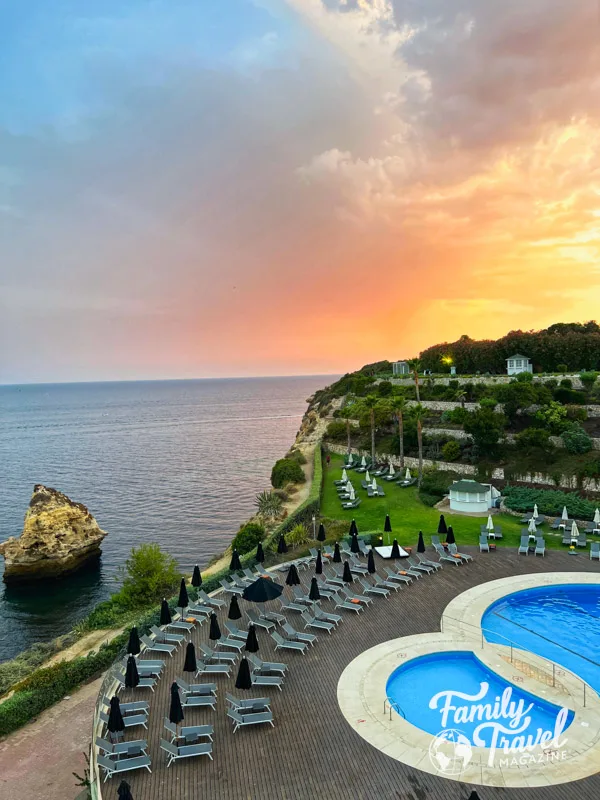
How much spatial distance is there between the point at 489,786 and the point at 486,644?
7196 mm

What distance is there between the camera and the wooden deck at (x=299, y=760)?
12.3m

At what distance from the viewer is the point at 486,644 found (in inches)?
755

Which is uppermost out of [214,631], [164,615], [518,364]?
[518,364]

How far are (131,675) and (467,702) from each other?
10952 millimetres

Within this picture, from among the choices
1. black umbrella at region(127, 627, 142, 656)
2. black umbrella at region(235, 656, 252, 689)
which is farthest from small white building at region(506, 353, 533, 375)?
black umbrella at region(127, 627, 142, 656)

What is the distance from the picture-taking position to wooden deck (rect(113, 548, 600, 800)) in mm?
12289

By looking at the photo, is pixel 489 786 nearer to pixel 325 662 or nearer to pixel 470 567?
pixel 325 662

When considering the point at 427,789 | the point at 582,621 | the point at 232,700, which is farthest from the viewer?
the point at 582,621

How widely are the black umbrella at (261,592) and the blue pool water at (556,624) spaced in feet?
27.5

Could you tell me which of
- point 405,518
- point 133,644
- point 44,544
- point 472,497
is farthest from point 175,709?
→ point 44,544

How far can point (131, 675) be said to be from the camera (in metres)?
17.0

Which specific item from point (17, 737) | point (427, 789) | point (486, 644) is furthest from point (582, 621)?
point (17, 737)

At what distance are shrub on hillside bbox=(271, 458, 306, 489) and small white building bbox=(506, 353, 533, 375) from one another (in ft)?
120
